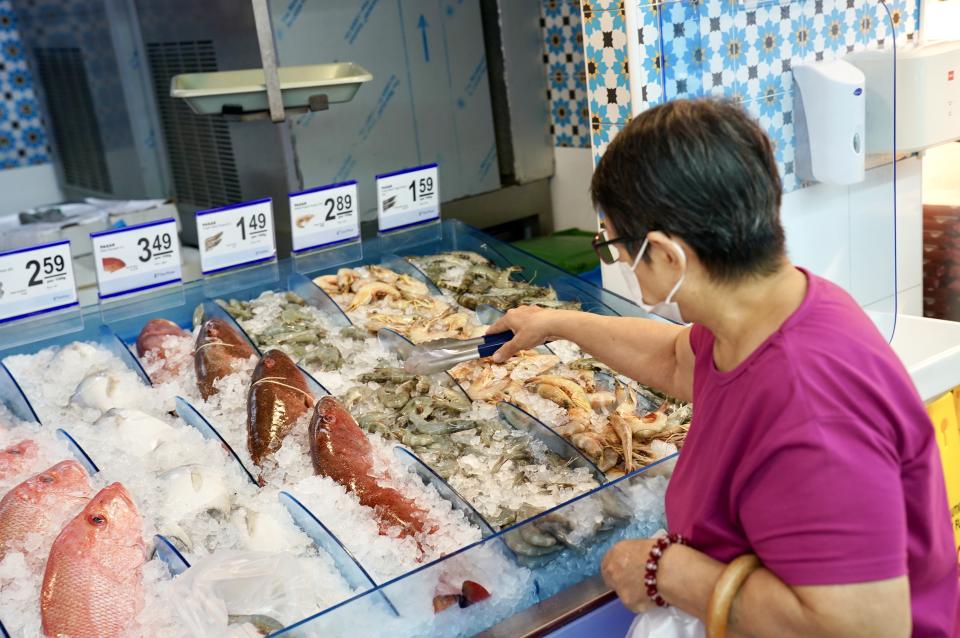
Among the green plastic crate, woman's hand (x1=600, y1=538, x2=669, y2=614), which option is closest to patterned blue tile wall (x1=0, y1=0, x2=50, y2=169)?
the green plastic crate

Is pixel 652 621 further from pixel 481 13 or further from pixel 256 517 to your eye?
pixel 481 13

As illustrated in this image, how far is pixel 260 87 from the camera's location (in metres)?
3.25

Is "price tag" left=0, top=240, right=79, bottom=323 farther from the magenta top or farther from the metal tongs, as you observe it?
the magenta top

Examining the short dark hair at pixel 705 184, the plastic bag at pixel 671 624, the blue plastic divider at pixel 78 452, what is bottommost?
the plastic bag at pixel 671 624

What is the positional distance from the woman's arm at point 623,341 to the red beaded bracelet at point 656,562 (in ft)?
1.69

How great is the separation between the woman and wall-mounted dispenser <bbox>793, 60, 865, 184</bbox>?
191 cm

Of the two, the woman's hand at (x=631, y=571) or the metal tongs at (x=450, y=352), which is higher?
the metal tongs at (x=450, y=352)

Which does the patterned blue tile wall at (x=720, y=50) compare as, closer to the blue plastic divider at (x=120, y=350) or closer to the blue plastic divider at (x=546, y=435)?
the blue plastic divider at (x=546, y=435)

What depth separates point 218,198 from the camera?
450 cm

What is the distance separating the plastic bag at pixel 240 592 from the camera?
166 centimetres

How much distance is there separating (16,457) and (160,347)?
619 mm

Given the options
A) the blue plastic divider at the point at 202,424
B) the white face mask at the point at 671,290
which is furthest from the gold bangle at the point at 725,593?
the blue plastic divider at the point at 202,424

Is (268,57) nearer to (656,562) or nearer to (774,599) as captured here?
(656,562)

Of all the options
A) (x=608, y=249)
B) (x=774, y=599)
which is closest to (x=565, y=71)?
(x=608, y=249)
